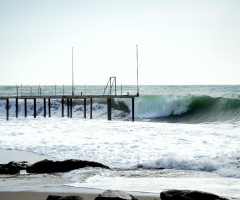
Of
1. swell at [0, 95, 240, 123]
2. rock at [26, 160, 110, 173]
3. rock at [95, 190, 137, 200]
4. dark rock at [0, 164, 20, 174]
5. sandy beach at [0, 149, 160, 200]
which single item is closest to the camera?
rock at [95, 190, 137, 200]

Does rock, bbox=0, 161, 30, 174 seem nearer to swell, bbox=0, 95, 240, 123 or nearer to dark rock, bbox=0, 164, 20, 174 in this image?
dark rock, bbox=0, 164, 20, 174

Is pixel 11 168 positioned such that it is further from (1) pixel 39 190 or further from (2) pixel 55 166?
(1) pixel 39 190

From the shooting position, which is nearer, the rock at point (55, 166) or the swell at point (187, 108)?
the rock at point (55, 166)

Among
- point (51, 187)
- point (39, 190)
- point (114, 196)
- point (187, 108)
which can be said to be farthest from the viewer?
point (187, 108)

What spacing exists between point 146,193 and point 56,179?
2.07m

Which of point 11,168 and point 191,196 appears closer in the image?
point 191,196

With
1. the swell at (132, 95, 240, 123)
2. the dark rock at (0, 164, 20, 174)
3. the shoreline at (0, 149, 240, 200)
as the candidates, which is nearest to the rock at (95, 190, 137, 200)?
the shoreline at (0, 149, 240, 200)

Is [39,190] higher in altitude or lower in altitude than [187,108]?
higher

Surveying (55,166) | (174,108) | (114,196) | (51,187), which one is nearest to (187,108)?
(174,108)

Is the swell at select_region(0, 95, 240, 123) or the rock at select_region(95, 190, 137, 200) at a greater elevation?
the rock at select_region(95, 190, 137, 200)

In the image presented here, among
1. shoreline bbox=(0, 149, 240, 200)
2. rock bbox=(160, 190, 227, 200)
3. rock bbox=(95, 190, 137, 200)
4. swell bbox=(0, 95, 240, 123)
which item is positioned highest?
rock bbox=(95, 190, 137, 200)

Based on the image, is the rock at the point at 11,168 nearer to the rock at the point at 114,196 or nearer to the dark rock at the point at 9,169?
the dark rock at the point at 9,169

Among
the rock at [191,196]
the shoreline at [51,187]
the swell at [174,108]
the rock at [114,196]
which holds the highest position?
the rock at [114,196]

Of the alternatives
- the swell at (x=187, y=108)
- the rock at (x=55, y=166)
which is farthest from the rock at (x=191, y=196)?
the swell at (x=187, y=108)
